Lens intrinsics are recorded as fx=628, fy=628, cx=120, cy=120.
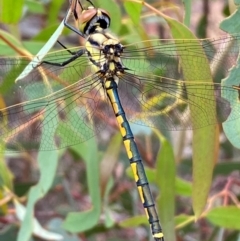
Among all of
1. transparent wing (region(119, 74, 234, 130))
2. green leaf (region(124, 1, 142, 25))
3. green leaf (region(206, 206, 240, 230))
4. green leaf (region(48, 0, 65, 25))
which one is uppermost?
green leaf (region(48, 0, 65, 25))

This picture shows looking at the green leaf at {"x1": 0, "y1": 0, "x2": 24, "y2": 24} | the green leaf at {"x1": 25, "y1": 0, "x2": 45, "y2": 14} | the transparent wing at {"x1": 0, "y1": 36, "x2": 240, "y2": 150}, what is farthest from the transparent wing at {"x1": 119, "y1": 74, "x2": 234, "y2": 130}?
the green leaf at {"x1": 25, "y1": 0, "x2": 45, "y2": 14}

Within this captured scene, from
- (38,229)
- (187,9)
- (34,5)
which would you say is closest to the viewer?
(187,9)

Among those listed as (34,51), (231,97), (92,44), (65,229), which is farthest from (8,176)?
(231,97)

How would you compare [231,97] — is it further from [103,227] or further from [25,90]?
[103,227]

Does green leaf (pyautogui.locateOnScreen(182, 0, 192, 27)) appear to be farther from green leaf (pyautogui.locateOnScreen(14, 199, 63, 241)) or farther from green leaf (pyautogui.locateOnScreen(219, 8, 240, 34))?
green leaf (pyautogui.locateOnScreen(14, 199, 63, 241))

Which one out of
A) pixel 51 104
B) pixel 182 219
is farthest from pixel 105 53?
pixel 182 219

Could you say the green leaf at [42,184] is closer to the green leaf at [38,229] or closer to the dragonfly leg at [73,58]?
the green leaf at [38,229]

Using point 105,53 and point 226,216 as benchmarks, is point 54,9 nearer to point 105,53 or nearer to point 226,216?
point 105,53
